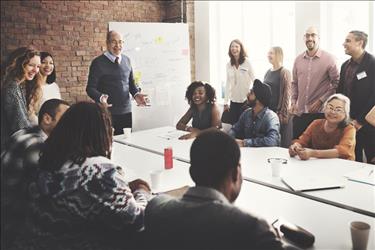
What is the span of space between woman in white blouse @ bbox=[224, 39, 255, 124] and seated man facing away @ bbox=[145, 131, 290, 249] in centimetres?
385

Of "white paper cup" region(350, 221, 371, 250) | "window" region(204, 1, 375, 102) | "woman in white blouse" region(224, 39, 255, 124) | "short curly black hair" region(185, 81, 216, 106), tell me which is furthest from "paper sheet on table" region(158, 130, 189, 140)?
"white paper cup" region(350, 221, 371, 250)

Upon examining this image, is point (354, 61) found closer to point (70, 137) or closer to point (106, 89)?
point (106, 89)

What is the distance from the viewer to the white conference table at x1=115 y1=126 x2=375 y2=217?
5.99ft

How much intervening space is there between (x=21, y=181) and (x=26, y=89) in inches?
60.9

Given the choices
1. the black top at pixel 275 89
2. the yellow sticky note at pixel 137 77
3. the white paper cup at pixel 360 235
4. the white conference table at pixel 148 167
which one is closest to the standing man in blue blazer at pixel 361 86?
the black top at pixel 275 89

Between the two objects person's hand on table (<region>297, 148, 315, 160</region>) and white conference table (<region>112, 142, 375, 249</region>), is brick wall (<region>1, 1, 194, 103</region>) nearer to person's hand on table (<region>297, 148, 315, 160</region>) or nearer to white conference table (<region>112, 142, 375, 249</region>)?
white conference table (<region>112, 142, 375, 249</region>)

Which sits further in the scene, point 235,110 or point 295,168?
point 235,110

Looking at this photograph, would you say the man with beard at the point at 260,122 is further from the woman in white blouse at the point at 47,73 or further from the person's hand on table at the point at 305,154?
the woman in white blouse at the point at 47,73

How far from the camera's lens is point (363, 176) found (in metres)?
2.13

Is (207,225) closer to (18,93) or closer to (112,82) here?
(18,93)

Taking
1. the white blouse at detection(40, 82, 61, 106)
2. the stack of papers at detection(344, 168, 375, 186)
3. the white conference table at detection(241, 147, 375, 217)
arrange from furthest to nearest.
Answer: the white blouse at detection(40, 82, 61, 106) < the stack of papers at detection(344, 168, 375, 186) < the white conference table at detection(241, 147, 375, 217)

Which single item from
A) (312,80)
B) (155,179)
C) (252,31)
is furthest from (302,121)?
(155,179)

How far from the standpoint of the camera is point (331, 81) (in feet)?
13.4

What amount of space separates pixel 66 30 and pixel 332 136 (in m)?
4.05
